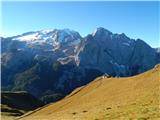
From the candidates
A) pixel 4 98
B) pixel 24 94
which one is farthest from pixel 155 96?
pixel 24 94

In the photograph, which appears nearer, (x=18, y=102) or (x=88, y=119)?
(x=88, y=119)

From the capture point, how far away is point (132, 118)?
31.0 m

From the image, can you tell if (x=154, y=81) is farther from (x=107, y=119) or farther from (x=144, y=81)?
(x=107, y=119)

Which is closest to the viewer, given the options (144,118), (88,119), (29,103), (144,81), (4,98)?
(144,118)

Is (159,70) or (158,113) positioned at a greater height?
(159,70)

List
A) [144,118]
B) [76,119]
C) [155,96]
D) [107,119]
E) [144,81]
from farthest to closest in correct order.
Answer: [144,81], [155,96], [76,119], [107,119], [144,118]

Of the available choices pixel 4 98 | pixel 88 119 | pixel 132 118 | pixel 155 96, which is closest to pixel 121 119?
pixel 132 118

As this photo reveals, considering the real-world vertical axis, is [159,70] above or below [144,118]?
above

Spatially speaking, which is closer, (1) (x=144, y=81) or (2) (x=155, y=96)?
(2) (x=155, y=96)

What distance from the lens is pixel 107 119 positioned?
34.6 metres

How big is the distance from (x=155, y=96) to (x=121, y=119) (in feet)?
52.5

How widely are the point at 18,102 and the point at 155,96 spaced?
130489mm

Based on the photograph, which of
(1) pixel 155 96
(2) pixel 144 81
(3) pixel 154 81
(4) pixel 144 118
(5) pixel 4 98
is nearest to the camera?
(4) pixel 144 118

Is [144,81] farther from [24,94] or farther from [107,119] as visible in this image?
[24,94]
